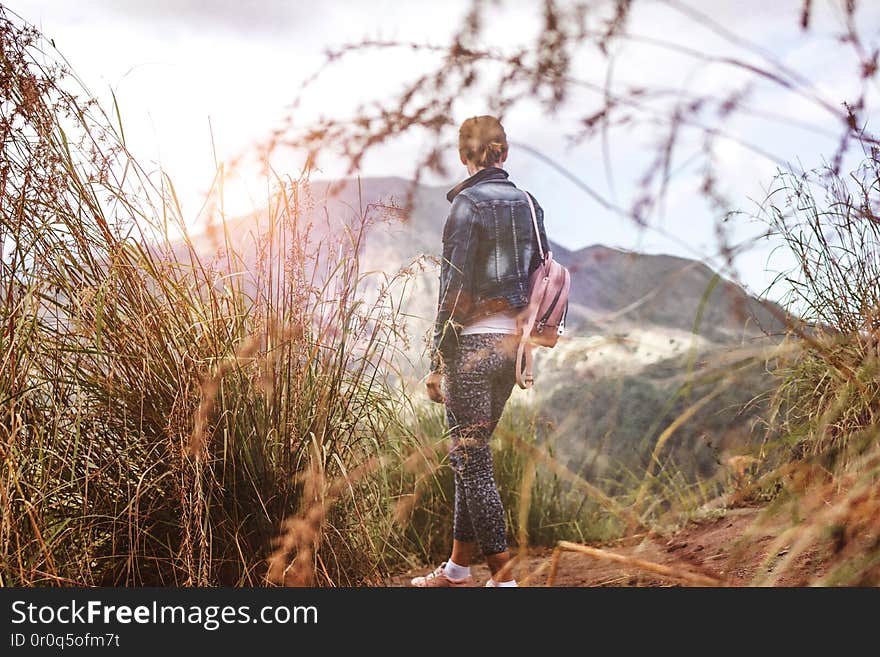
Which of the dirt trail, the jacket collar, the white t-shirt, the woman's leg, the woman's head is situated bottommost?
the dirt trail

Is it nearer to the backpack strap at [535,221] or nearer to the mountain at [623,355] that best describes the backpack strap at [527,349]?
the backpack strap at [535,221]

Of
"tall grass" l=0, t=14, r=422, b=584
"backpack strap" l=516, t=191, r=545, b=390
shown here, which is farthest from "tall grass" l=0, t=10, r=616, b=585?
"backpack strap" l=516, t=191, r=545, b=390

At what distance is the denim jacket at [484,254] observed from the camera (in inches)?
89.3

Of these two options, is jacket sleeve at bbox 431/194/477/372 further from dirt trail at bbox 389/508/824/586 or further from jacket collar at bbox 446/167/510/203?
dirt trail at bbox 389/508/824/586

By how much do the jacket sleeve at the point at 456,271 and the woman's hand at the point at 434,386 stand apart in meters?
0.02

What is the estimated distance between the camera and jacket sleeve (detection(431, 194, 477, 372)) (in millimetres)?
2229

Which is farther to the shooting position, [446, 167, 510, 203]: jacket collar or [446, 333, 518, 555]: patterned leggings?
[446, 167, 510, 203]: jacket collar

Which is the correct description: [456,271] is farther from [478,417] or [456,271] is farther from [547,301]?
[478,417]

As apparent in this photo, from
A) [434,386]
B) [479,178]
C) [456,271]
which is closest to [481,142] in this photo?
[479,178]

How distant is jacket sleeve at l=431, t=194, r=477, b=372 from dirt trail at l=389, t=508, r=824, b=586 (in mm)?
628

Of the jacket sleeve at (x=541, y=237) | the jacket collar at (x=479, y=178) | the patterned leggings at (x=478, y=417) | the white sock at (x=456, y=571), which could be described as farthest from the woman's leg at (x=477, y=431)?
the jacket collar at (x=479, y=178)

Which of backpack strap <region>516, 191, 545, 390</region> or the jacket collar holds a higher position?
the jacket collar

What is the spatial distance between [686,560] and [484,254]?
39.8 inches

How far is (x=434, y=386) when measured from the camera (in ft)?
7.43
